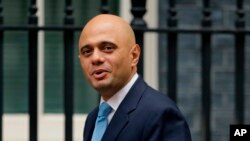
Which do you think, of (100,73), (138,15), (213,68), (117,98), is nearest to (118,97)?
(117,98)

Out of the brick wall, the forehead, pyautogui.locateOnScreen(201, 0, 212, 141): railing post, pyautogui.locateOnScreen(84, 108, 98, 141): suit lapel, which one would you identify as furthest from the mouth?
the brick wall

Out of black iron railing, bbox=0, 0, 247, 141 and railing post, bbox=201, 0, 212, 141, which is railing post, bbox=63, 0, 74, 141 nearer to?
black iron railing, bbox=0, 0, 247, 141

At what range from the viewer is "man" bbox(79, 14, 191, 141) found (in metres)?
3.26

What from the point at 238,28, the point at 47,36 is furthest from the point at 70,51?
the point at 47,36

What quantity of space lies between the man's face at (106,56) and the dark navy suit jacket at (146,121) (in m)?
0.09

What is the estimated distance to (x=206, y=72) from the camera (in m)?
5.01

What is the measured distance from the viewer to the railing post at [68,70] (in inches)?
193

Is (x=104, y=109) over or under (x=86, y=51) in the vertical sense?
under

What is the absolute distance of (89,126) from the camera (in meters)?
3.59

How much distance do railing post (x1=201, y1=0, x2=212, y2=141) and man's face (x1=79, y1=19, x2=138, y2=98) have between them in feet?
5.42

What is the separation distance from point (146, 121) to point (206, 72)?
1802 mm

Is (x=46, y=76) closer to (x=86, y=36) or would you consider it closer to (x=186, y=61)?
(x=186, y=61)

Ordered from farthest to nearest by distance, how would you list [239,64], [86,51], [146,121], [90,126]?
[239,64] < [90,126] < [86,51] < [146,121]

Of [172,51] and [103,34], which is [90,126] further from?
[172,51]
